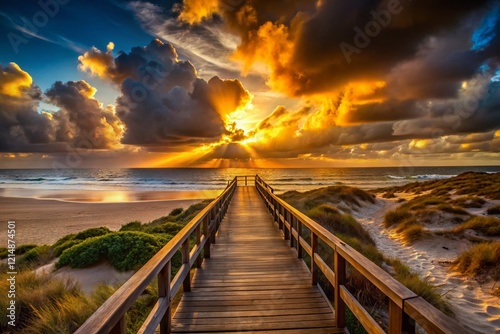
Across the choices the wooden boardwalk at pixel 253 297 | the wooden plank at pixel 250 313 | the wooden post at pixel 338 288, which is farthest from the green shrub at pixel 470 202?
the wooden post at pixel 338 288

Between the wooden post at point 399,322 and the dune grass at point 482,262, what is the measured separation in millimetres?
6351

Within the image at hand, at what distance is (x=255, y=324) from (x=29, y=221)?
21.5 metres

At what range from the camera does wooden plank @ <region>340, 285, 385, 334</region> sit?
2.17 m

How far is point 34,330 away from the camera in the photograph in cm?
347

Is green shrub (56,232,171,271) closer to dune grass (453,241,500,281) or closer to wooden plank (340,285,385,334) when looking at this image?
wooden plank (340,285,385,334)

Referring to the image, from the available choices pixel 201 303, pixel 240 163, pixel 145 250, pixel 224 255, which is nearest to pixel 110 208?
pixel 145 250

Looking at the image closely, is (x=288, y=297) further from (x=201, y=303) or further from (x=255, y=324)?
(x=201, y=303)

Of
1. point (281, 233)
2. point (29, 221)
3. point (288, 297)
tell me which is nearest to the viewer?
point (288, 297)

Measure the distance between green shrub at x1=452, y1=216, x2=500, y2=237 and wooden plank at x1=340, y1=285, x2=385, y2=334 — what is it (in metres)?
9.64

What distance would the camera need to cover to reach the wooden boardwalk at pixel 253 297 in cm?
308

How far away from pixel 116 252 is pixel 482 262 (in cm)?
924

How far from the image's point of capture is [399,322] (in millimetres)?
1868

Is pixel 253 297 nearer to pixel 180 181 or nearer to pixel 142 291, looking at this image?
pixel 142 291

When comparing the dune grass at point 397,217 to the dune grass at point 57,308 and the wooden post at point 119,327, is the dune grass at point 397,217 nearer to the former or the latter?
the dune grass at point 57,308
